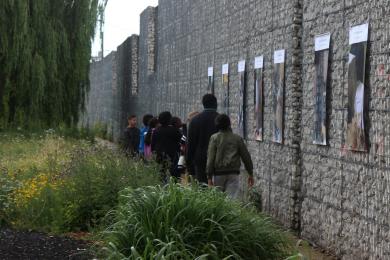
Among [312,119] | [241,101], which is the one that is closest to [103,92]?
[241,101]

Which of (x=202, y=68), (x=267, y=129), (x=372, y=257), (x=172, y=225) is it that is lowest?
(x=372, y=257)

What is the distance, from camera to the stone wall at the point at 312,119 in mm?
7129

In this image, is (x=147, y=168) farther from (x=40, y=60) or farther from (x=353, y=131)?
(x=40, y=60)

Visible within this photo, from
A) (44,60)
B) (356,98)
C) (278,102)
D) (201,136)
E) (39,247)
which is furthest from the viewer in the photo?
(44,60)

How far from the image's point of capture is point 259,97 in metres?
11.9

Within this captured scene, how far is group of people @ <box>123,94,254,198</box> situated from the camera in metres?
8.98

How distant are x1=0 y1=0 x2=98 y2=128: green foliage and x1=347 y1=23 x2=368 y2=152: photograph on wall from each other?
16.1 metres

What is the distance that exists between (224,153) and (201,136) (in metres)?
0.84

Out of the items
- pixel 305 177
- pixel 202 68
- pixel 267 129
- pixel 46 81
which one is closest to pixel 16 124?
pixel 46 81

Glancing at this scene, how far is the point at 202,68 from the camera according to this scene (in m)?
17.2

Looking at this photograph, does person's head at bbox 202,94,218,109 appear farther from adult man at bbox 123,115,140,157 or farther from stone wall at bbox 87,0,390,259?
adult man at bbox 123,115,140,157

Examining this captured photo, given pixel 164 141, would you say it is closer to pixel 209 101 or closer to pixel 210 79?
pixel 209 101

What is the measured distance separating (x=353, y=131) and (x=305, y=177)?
1.97 meters

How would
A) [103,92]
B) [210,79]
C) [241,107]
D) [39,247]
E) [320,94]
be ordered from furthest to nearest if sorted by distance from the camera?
[103,92] → [210,79] → [241,107] → [320,94] → [39,247]
